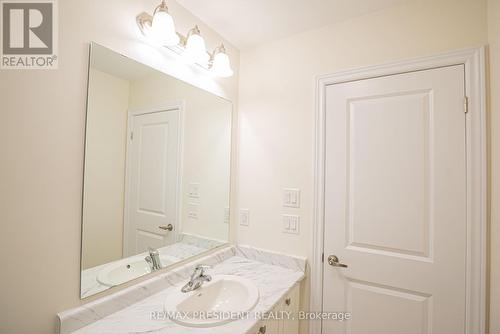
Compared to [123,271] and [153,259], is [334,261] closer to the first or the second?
[153,259]

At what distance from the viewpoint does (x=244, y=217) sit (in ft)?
5.67

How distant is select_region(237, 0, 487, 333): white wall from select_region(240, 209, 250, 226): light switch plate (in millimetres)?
38

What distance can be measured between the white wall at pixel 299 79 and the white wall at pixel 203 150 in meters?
0.15

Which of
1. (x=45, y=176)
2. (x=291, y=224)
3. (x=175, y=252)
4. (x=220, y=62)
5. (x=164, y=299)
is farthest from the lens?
(x=291, y=224)

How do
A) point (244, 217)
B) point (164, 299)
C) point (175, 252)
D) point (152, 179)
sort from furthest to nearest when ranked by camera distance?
1. point (244, 217)
2. point (175, 252)
3. point (152, 179)
4. point (164, 299)

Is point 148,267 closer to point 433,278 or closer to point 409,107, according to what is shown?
point 433,278

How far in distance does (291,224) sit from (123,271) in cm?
98

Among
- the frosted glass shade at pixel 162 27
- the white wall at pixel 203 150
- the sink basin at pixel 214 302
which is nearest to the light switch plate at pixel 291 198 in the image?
the white wall at pixel 203 150

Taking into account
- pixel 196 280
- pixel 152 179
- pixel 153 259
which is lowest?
pixel 196 280

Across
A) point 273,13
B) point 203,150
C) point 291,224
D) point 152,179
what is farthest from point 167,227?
point 273,13

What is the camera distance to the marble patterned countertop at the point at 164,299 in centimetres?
87

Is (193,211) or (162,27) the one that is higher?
(162,27)

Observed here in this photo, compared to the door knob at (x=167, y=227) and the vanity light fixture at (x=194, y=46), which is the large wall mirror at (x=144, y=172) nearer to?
the door knob at (x=167, y=227)

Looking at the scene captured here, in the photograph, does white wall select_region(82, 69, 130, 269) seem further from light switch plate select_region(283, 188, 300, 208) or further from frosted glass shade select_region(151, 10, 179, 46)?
light switch plate select_region(283, 188, 300, 208)
